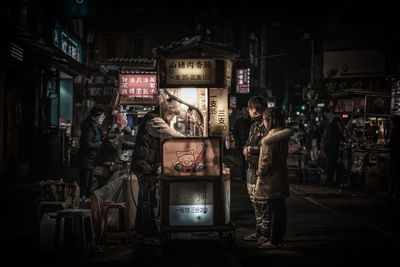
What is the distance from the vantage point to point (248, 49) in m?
51.7

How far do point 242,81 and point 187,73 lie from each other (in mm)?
34953

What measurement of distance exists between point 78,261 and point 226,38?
43.9m

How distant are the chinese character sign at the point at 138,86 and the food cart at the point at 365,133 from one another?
23.5 ft

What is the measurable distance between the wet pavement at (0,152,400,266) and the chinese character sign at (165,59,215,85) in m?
2.57

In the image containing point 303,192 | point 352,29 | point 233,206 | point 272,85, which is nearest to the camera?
point 233,206

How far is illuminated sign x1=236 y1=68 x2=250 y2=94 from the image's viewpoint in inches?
1596

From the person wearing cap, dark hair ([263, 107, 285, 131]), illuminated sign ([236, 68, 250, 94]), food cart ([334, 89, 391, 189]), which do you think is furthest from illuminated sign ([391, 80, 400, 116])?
illuminated sign ([236, 68, 250, 94])

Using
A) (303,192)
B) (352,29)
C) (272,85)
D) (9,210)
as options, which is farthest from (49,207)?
(272,85)

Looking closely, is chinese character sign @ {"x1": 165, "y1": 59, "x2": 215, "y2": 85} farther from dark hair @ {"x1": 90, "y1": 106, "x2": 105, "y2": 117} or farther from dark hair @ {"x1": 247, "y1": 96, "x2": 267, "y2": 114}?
dark hair @ {"x1": 90, "y1": 106, "x2": 105, "y2": 117}

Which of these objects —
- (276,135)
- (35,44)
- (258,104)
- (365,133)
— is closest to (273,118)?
(276,135)

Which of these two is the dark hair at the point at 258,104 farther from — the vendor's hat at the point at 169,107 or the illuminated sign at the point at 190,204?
the illuminated sign at the point at 190,204

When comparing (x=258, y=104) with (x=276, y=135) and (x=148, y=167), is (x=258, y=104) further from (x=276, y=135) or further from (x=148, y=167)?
(x=148, y=167)

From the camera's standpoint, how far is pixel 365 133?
16391 mm

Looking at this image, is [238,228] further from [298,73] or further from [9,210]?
[298,73]
